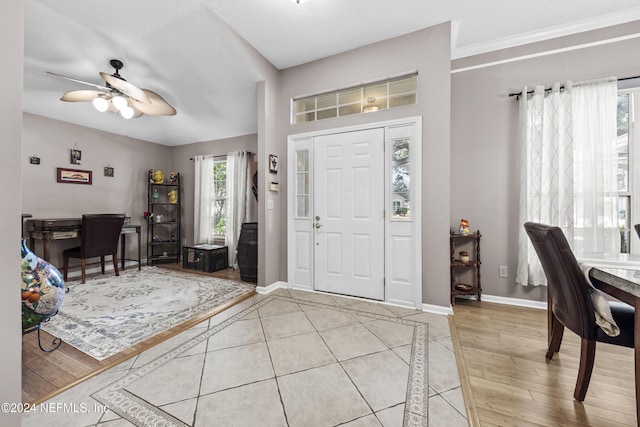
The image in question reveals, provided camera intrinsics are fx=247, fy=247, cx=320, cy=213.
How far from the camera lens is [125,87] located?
256 centimetres

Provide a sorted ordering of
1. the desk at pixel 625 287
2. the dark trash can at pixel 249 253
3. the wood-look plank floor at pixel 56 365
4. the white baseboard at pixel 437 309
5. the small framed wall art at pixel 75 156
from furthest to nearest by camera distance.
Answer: the small framed wall art at pixel 75 156 < the dark trash can at pixel 249 253 < the white baseboard at pixel 437 309 < the wood-look plank floor at pixel 56 365 < the desk at pixel 625 287

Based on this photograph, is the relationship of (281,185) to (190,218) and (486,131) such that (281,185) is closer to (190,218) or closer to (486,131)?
(486,131)

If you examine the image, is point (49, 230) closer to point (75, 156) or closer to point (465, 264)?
point (75, 156)

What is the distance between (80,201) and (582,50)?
7148 millimetres

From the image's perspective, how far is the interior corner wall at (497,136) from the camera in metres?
2.66

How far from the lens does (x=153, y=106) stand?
3062 mm

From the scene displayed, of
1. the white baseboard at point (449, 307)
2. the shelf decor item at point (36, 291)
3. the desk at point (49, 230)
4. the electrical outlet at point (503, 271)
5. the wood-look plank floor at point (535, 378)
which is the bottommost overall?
the wood-look plank floor at point (535, 378)

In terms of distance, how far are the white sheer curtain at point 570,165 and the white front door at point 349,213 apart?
1.57 m

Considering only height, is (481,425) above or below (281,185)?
below

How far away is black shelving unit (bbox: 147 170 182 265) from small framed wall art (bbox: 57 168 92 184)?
0.93m

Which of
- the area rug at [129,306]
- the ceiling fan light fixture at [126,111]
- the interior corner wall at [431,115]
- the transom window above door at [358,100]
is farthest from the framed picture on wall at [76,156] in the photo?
the interior corner wall at [431,115]

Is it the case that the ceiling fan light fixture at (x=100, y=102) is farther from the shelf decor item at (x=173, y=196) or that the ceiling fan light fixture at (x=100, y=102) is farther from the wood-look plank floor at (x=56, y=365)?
the shelf decor item at (x=173, y=196)

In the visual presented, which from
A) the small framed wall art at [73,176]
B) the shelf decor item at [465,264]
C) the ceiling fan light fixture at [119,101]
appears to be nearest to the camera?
the ceiling fan light fixture at [119,101]

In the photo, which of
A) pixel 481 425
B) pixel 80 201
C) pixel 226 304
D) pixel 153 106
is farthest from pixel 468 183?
pixel 80 201
